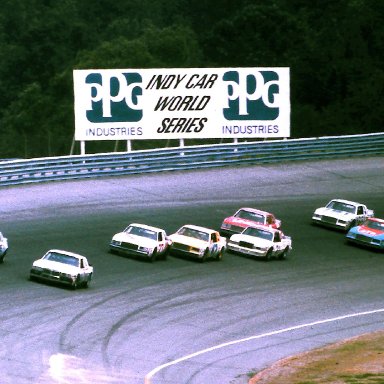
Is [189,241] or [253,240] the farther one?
[253,240]

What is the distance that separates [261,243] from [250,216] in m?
2.98

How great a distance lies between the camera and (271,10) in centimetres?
9594

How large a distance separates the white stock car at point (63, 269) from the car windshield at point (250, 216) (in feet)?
31.0

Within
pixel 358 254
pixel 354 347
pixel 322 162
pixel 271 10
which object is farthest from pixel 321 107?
pixel 354 347

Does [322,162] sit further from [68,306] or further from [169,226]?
[68,306]

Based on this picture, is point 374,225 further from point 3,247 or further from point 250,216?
point 3,247

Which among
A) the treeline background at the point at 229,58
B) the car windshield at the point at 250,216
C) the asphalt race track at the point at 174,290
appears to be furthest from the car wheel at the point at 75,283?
the treeline background at the point at 229,58

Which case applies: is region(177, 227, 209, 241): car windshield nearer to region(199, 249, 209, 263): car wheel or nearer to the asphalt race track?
region(199, 249, 209, 263): car wheel

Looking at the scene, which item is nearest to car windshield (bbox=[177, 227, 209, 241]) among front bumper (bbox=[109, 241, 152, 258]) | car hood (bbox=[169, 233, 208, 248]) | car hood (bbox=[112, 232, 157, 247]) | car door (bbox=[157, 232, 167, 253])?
car hood (bbox=[169, 233, 208, 248])

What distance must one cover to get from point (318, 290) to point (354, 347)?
18.4 ft

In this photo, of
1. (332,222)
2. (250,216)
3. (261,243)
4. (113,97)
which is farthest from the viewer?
(113,97)

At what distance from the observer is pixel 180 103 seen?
5647cm

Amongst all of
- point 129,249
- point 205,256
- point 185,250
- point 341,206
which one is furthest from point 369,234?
point 129,249

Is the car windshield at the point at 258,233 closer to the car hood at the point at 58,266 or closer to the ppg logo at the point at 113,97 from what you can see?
the car hood at the point at 58,266
